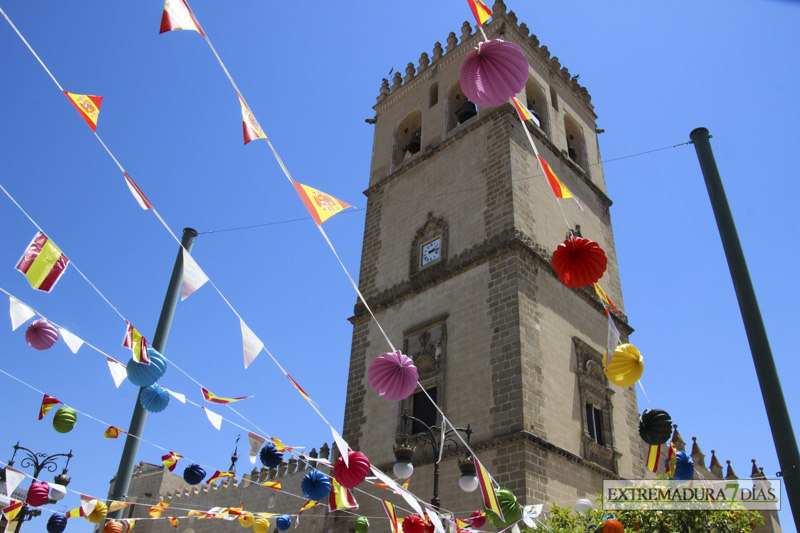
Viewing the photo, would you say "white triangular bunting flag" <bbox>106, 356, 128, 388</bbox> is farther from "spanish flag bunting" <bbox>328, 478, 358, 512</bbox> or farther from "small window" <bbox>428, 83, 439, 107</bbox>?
"small window" <bbox>428, 83, 439, 107</bbox>

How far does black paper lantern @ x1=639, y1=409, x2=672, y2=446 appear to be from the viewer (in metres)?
8.61

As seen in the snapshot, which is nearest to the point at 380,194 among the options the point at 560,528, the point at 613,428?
the point at 613,428

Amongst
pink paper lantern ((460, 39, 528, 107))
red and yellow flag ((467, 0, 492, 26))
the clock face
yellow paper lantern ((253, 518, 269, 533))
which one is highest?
the clock face

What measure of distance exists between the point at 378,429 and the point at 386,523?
7.71 feet

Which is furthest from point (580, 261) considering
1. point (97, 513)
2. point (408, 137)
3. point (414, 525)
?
point (408, 137)

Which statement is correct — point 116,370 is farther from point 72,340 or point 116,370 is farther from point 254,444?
point 254,444

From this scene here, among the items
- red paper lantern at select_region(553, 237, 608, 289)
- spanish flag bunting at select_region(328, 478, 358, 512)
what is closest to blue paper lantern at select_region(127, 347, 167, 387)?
spanish flag bunting at select_region(328, 478, 358, 512)

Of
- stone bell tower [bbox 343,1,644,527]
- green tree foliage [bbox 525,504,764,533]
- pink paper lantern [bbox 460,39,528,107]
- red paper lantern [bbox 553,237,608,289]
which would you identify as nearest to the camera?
pink paper lantern [bbox 460,39,528,107]

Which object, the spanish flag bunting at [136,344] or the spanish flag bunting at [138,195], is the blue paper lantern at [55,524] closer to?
the spanish flag bunting at [136,344]

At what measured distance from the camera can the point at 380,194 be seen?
21250 mm

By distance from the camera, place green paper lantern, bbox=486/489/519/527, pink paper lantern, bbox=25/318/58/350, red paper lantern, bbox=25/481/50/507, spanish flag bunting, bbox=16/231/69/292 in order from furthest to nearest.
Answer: red paper lantern, bbox=25/481/50/507 → green paper lantern, bbox=486/489/519/527 → pink paper lantern, bbox=25/318/58/350 → spanish flag bunting, bbox=16/231/69/292

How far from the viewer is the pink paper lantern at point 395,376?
9133 millimetres

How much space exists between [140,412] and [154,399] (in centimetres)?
27

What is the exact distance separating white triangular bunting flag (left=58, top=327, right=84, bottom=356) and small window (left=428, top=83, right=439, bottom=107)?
15697 millimetres
